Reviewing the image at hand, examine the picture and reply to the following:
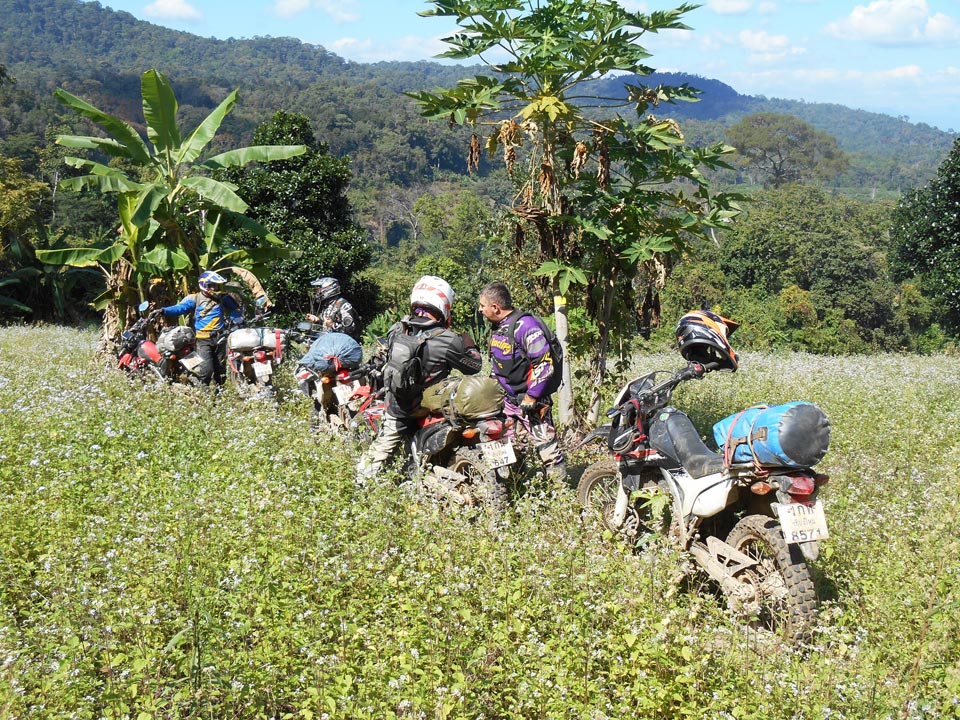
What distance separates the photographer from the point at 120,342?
1378cm

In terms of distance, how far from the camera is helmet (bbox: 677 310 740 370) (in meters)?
5.71

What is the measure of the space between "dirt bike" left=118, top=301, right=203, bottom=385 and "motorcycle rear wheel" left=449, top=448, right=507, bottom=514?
5.27 metres

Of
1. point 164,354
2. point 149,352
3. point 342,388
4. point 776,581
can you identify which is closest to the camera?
point 776,581

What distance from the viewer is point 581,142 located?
793 cm

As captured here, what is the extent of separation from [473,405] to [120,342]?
940 cm

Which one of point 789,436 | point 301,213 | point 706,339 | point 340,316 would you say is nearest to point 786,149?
point 301,213

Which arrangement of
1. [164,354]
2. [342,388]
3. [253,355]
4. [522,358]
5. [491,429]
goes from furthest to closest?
[164,354] < [253,355] < [342,388] < [522,358] < [491,429]

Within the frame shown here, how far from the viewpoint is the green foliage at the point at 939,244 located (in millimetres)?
26828

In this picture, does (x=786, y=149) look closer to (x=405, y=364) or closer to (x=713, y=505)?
(x=405, y=364)

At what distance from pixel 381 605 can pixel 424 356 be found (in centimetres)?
249

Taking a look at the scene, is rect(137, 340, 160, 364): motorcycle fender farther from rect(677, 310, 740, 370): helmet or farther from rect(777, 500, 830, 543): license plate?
rect(777, 500, 830, 543): license plate

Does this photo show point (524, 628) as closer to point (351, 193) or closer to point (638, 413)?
point (638, 413)

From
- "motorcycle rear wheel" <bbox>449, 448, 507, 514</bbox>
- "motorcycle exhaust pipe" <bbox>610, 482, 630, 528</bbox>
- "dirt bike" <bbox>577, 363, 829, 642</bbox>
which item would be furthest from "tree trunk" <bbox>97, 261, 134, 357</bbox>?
"motorcycle exhaust pipe" <bbox>610, 482, 630, 528</bbox>

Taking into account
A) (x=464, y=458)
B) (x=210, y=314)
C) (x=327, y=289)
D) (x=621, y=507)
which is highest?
(x=327, y=289)
